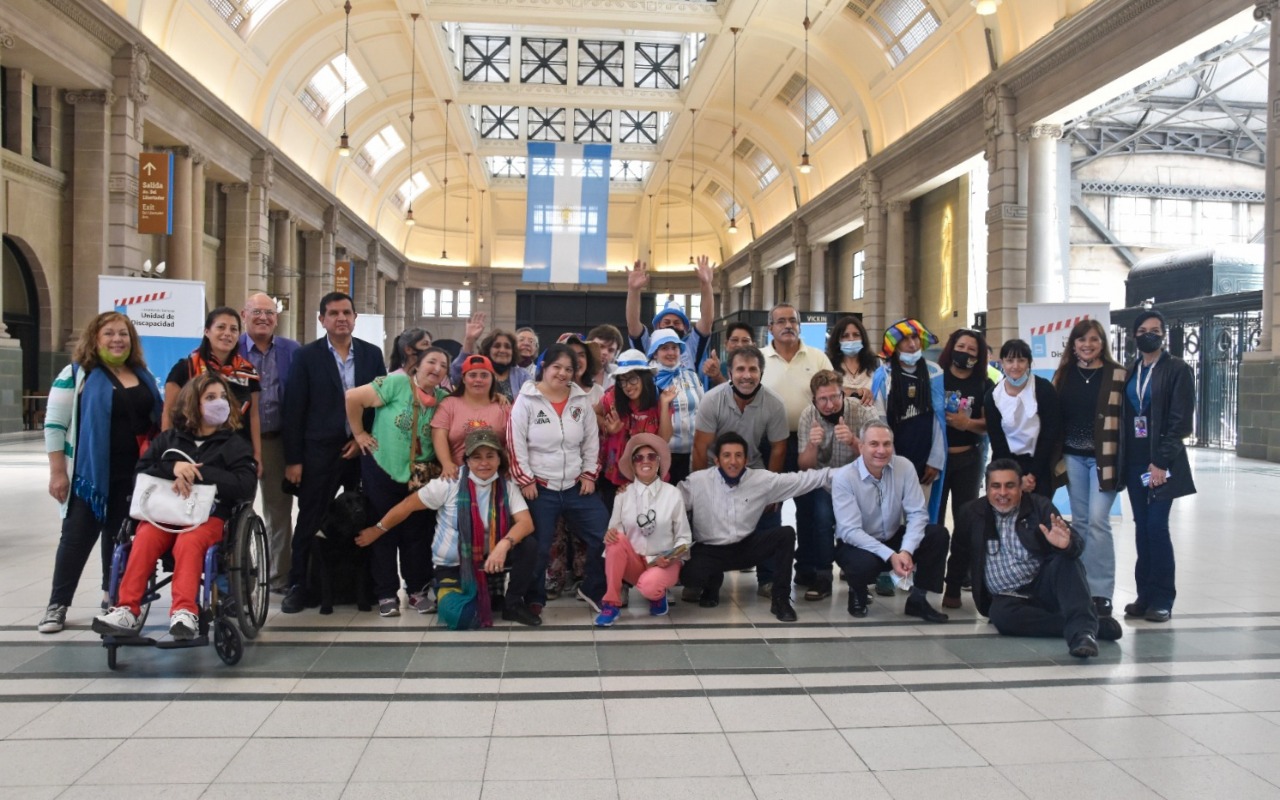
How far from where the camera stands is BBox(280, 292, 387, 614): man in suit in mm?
4766

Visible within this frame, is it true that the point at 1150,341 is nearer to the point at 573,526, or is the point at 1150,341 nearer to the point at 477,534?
the point at 573,526

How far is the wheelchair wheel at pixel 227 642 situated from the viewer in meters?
3.74

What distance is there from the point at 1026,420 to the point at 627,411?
2.36m

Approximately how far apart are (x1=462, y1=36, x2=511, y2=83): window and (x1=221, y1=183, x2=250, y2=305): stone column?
26.7ft

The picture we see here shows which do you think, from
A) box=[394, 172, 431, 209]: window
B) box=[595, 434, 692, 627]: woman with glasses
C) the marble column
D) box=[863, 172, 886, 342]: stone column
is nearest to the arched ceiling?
box=[394, 172, 431, 209]: window

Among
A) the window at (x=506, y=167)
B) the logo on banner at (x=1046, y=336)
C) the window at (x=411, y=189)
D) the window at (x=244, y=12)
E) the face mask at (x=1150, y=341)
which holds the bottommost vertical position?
the face mask at (x=1150, y=341)

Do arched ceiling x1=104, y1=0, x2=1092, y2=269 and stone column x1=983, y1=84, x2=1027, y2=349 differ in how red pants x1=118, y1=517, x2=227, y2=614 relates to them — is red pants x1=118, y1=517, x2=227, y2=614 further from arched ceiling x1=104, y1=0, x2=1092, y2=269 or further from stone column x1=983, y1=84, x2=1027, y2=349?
stone column x1=983, y1=84, x2=1027, y2=349

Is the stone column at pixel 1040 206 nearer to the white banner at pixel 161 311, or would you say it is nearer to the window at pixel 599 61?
the white banner at pixel 161 311

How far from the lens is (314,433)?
4.80 m

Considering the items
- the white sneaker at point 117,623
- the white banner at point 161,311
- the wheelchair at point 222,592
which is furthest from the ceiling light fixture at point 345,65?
the white sneaker at point 117,623

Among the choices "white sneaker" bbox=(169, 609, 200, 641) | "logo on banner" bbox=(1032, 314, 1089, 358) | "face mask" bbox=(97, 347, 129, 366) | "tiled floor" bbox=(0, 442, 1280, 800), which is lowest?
"tiled floor" bbox=(0, 442, 1280, 800)

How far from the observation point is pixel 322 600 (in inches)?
187

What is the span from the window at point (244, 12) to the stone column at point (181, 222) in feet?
9.34

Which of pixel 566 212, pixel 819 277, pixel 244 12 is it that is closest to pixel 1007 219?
pixel 566 212
